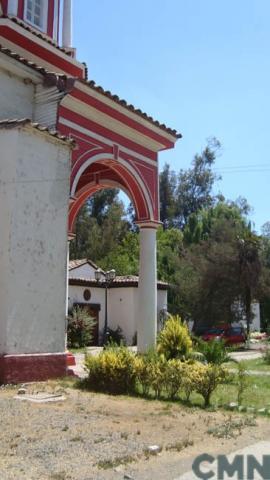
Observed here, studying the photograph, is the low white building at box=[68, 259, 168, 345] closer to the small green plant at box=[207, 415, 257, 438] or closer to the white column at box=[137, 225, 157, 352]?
the white column at box=[137, 225, 157, 352]

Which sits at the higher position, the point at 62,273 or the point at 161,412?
the point at 62,273

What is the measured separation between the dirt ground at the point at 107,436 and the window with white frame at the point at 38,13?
396 inches

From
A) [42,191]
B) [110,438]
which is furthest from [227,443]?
[42,191]

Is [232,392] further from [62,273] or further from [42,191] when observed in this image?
[42,191]

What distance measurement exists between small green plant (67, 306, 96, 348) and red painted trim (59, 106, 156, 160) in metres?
12.2

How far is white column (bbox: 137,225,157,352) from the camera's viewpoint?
13.8 m

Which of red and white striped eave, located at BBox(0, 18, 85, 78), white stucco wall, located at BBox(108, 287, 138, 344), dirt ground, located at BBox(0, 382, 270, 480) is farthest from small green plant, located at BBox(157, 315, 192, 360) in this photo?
white stucco wall, located at BBox(108, 287, 138, 344)

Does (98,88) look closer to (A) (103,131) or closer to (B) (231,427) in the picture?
(A) (103,131)

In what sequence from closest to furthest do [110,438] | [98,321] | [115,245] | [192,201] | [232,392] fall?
[110,438] → [232,392] → [98,321] → [115,245] → [192,201]

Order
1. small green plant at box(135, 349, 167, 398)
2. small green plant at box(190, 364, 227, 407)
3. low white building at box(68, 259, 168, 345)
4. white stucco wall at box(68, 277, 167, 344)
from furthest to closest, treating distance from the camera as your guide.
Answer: white stucco wall at box(68, 277, 167, 344), low white building at box(68, 259, 168, 345), small green plant at box(135, 349, 167, 398), small green plant at box(190, 364, 227, 407)

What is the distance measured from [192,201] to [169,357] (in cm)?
4557

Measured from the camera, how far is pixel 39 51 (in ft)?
40.8

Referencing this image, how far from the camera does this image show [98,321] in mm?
29406

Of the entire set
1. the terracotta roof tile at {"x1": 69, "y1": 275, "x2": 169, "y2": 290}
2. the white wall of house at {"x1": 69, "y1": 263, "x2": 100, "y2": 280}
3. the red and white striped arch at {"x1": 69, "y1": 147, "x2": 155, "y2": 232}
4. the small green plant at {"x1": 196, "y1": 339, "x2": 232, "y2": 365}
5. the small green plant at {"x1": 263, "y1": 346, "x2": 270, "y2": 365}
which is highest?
the red and white striped arch at {"x1": 69, "y1": 147, "x2": 155, "y2": 232}
